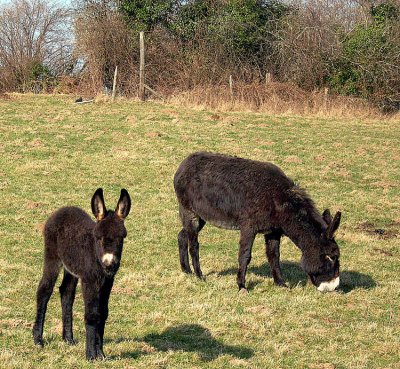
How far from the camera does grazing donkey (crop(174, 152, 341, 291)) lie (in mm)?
10469

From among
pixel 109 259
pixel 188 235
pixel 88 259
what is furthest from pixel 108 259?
pixel 188 235

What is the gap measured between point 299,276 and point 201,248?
2.27 m

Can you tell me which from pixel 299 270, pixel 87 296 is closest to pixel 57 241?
pixel 87 296

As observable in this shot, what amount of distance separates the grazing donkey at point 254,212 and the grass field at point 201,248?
1.51 feet

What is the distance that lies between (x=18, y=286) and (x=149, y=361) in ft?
11.3

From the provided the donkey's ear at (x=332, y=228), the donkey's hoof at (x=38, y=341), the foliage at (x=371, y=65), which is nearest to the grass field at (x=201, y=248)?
the donkey's hoof at (x=38, y=341)

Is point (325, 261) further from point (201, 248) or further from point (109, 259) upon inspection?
point (109, 259)

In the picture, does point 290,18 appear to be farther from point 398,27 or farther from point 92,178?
point 92,178

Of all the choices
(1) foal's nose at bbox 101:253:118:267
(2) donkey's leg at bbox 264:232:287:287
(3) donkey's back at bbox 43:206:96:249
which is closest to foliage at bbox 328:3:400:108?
(2) donkey's leg at bbox 264:232:287:287

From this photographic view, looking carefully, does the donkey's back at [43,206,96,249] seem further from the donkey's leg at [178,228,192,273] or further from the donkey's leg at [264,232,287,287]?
the donkey's leg at [264,232,287,287]

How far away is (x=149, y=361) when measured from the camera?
7465 millimetres

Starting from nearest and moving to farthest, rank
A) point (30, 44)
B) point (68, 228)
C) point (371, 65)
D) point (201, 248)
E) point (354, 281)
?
point (68, 228) < point (354, 281) < point (201, 248) < point (371, 65) < point (30, 44)

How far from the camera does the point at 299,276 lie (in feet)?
38.7

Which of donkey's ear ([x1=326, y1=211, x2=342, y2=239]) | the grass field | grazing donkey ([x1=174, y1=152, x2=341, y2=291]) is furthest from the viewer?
grazing donkey ([x1=174, y1=152, x2=341, y2=291])
